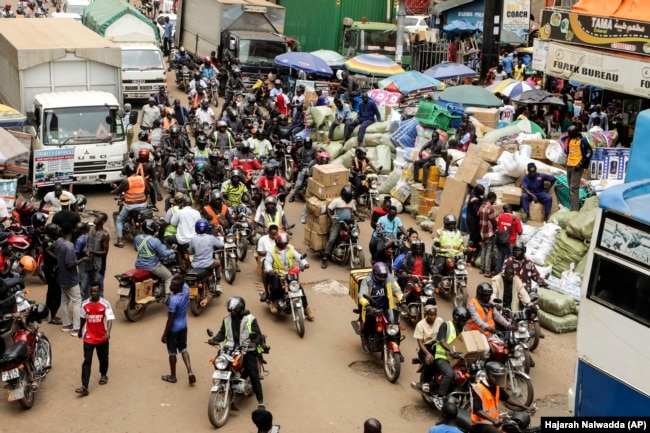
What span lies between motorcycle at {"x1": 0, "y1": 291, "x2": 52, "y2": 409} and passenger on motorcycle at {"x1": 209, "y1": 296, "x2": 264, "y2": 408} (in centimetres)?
209

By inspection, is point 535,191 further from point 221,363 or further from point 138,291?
point 221,363

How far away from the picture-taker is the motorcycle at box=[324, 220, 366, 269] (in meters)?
15.3

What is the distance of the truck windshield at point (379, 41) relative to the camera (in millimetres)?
31438

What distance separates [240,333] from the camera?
1029 cm

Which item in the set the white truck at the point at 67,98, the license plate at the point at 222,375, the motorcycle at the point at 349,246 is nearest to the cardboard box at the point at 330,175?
the motorcycle at the point at 349,246

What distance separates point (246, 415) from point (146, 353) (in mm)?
2148

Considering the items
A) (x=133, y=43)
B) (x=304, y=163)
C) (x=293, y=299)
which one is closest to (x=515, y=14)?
(x=304, y=163)

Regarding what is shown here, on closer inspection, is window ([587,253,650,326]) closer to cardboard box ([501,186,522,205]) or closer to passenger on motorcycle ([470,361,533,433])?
passenger on motorcycle ([470,361,533,433])

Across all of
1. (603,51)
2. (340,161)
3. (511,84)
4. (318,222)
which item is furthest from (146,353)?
(511,84)

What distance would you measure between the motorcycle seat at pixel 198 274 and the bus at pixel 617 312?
584 centimetres

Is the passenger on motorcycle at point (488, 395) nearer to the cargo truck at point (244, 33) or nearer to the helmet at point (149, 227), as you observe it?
the helmet at point (149, 227)

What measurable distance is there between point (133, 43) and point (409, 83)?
9.71 metres

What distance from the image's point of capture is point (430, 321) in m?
10.9

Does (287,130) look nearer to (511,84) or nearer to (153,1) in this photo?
(511,84)
